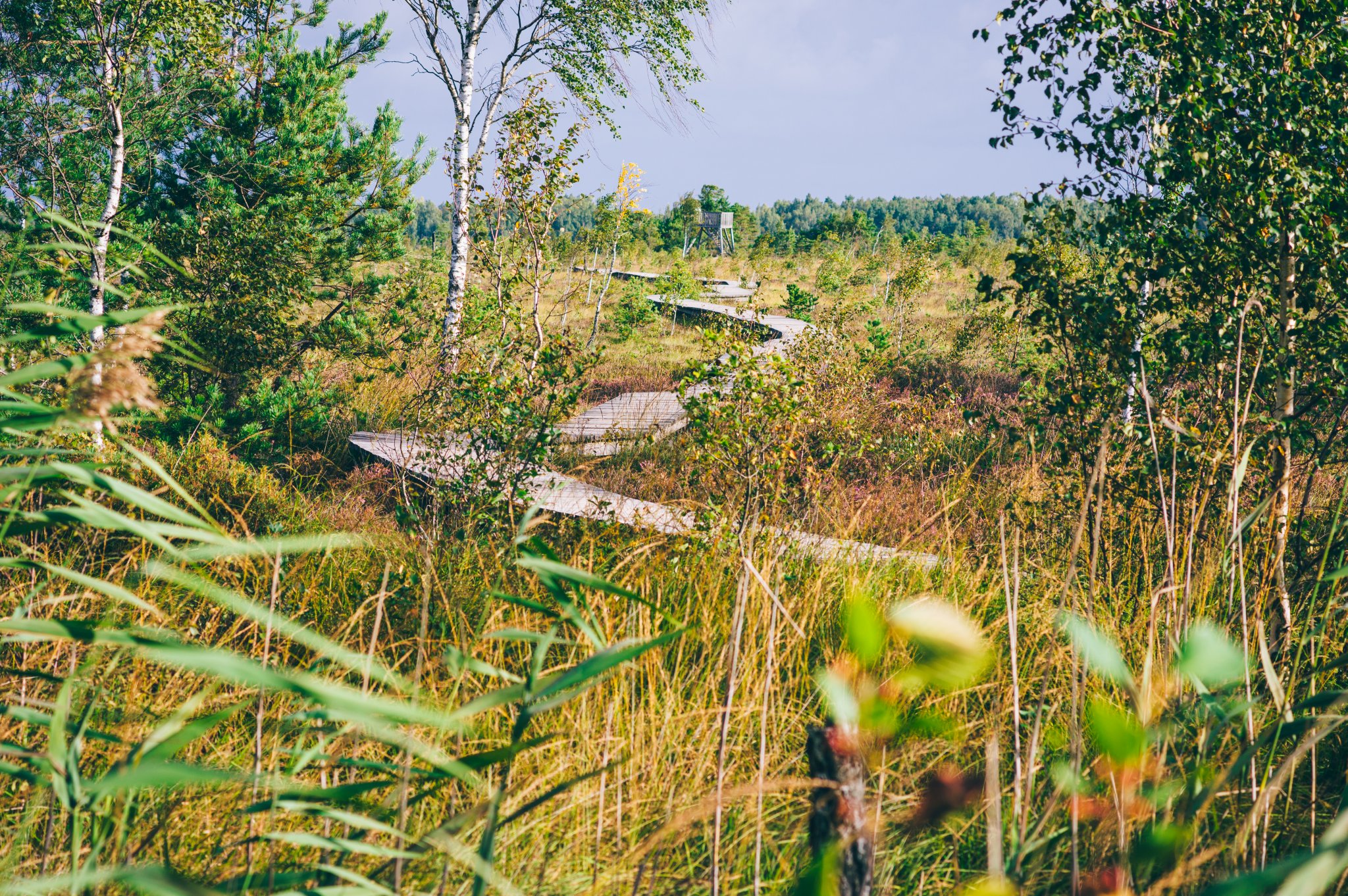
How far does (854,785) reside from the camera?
2.66ft

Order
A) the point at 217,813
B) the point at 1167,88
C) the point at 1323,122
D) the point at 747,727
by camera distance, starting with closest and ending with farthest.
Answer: the point at 217,813 < the point at 747,727 < the point at 1323,122 < the point at 1167,88

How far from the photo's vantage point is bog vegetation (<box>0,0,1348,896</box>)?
95 centimetres

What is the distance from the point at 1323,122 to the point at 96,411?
3620 mm

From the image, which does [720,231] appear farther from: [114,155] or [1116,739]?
[1116,739]

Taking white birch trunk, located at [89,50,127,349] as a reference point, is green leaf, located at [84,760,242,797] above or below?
below

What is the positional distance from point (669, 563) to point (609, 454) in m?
3.60

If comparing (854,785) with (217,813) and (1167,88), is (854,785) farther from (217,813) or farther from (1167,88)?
(1167,88)

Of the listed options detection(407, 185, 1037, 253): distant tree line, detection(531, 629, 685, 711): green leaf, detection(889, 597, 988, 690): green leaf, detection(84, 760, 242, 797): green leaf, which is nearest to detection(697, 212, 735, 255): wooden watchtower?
detection(407, 185, 1037, 253): distant tree line

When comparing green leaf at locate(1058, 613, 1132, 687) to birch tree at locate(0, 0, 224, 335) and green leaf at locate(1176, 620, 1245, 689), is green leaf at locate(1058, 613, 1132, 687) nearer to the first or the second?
→ green leaf at locate(1176, 620, 1245, 689)

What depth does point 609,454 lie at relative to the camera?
22.4 ft

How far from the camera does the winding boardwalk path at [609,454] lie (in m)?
3.53

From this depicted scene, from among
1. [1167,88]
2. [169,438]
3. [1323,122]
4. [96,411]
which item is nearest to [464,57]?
[169,438]

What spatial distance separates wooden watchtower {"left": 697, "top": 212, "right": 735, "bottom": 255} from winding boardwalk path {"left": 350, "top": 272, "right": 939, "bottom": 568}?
36513 mm

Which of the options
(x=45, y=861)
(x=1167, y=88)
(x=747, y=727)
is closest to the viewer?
(x=45, y=861)
